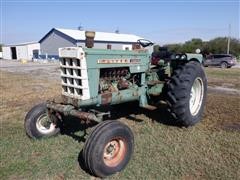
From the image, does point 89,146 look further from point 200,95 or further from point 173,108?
point 200,95

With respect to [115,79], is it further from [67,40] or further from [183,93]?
[67,40]

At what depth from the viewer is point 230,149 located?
449cm

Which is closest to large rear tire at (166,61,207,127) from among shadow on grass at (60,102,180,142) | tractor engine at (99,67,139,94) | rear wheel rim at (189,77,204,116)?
rear wheel rim at (189,77,204,116)

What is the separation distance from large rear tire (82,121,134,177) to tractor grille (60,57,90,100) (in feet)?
2.37

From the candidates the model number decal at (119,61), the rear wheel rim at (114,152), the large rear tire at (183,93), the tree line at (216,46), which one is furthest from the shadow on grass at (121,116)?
the tree line at (216,46)

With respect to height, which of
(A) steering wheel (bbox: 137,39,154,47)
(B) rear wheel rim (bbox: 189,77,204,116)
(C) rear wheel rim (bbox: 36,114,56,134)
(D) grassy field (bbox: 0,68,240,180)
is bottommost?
(D) grassy field (bbox: 0,68,240,180)

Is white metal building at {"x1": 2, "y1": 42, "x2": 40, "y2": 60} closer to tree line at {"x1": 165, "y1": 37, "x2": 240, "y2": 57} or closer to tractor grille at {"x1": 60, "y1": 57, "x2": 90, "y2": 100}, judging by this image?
tree line at {"x1": 165, "y1": 37, "x2": 240, "y2": 57}

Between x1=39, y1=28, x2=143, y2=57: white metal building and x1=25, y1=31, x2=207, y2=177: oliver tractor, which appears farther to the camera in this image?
x1=39, y1=28, x2=143, y2=57: white metal building

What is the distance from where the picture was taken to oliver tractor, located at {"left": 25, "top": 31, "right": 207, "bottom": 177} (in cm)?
378

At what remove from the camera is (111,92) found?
4.71 meters

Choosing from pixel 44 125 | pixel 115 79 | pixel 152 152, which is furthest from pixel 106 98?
pixel 44 125

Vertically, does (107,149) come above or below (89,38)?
below

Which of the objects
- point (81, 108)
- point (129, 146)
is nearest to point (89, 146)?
point (129, 146)

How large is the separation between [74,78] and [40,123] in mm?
1249
